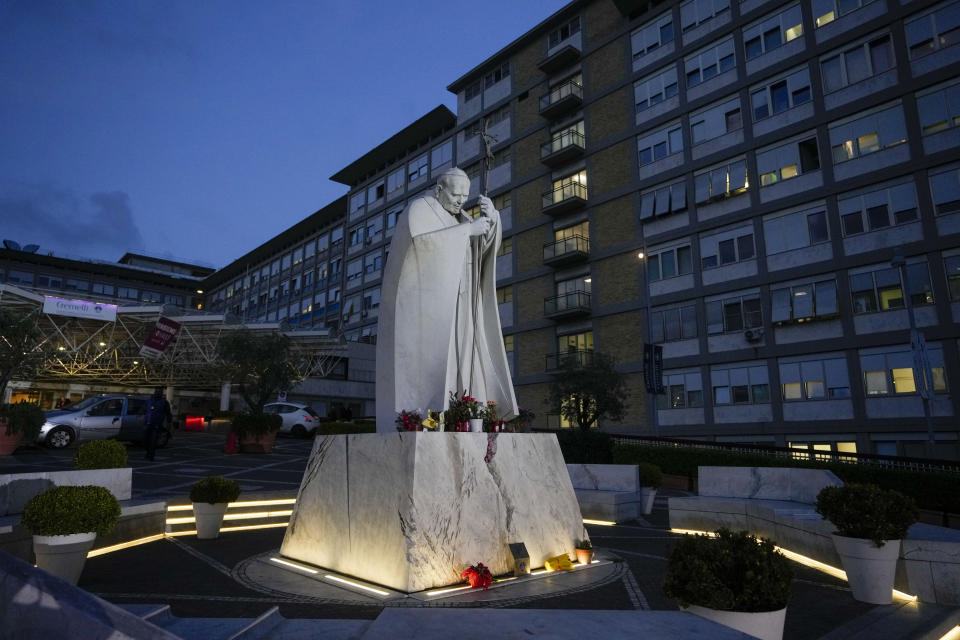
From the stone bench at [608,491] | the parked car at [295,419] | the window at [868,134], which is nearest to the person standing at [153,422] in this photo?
the stone bench at [608,491]

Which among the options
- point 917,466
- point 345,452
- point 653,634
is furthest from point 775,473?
point 653,634

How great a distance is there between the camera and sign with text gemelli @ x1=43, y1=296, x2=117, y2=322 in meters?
32.2

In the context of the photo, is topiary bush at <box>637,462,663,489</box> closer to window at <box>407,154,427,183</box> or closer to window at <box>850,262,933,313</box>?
window at <box>850,262,933,313</box>

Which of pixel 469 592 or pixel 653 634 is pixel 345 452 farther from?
pixel 653 634

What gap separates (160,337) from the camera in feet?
116

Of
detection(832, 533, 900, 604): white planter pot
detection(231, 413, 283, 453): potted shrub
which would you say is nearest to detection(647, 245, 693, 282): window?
detection(231, 413, 283, 453): potted shrub

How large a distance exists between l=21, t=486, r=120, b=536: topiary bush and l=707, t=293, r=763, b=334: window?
25.9 metres

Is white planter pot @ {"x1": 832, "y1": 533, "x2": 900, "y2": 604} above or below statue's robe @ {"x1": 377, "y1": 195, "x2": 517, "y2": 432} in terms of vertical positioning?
below

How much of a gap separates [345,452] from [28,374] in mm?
20299

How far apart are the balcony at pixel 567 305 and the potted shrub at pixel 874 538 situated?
2572 centimetres

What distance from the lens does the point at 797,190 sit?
2520 centimetres

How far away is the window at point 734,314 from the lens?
26172mm

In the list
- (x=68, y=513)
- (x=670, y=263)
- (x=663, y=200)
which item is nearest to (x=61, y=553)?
(x=68, y=513)

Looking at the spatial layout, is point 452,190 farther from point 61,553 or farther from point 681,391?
point 681,391
